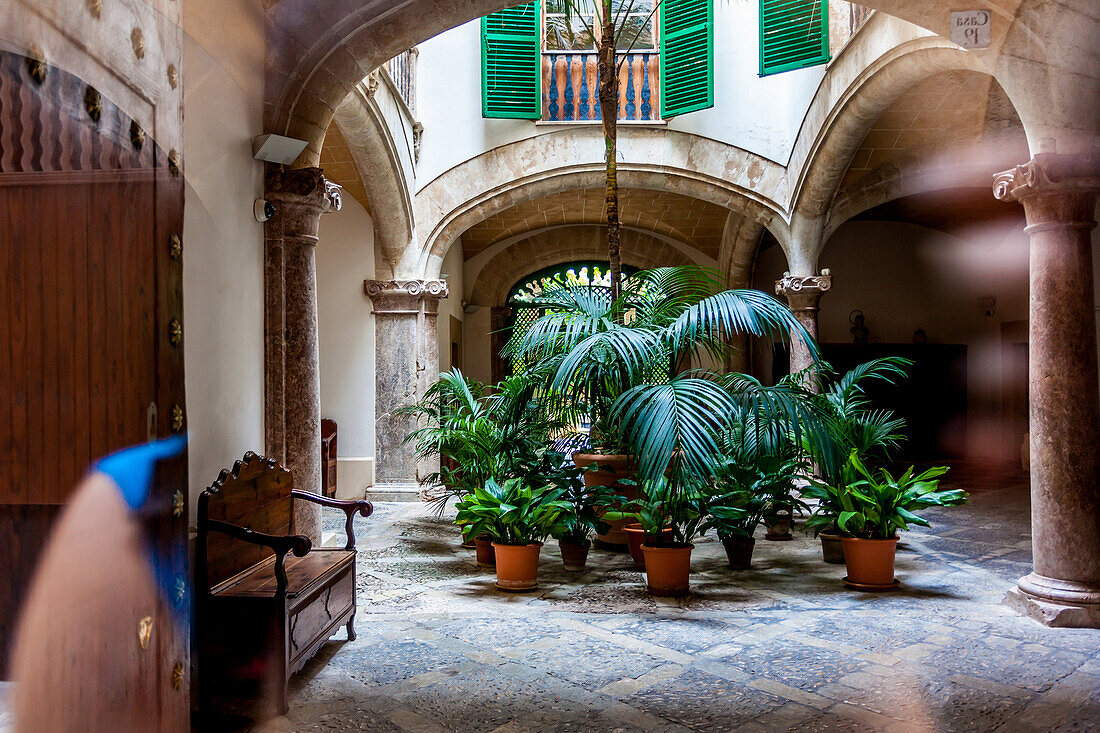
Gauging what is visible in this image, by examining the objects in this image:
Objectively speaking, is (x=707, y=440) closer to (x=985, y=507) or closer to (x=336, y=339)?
(x=985, y=507)

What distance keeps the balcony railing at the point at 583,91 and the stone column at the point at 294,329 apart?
4873 mm

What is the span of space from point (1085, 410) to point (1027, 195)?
1.08 m

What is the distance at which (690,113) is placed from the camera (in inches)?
338

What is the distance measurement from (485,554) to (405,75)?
5131 mm

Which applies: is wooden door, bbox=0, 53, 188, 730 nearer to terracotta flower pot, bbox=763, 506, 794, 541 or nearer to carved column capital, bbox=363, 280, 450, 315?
terracotta flower pot, bbox=763, 506, 794, 541

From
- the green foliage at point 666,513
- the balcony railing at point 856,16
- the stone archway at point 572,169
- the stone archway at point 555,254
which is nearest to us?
the green foliage at point 666,513

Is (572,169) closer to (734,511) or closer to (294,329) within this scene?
(734,511)

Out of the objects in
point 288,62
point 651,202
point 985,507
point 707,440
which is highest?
point 651,202

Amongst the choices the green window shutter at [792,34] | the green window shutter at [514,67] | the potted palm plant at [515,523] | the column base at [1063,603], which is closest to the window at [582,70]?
the green window shutter at [514,67]

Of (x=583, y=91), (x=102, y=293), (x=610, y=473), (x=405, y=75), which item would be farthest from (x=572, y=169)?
(x=102, y=293)

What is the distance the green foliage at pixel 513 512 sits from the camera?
4633 millimetres

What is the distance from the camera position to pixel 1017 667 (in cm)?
331

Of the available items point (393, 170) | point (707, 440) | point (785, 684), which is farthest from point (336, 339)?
point (785, 684)

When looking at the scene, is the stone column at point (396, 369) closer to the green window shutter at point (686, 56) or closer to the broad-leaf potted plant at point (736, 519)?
the green window shutter at point (686, 56)
